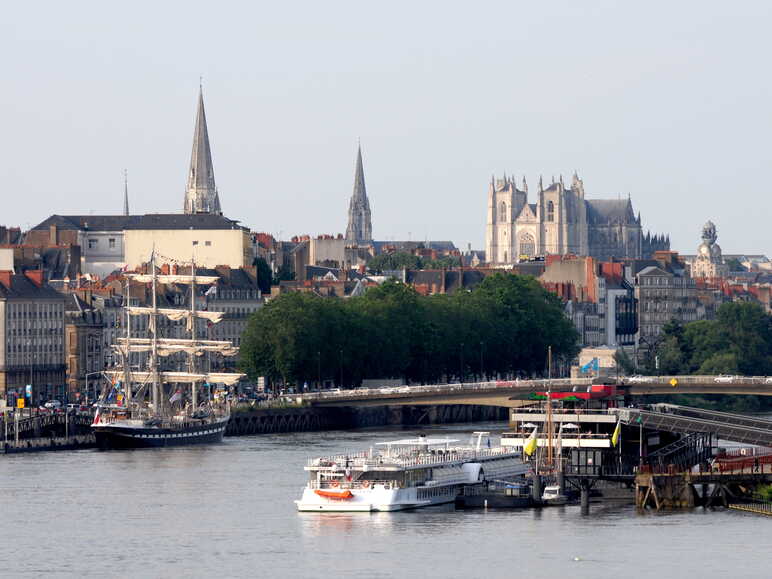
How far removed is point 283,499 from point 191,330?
45.3m

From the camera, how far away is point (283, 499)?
7712 cm

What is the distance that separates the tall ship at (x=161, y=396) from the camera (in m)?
A: 102

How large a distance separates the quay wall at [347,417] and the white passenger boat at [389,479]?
34.6 m

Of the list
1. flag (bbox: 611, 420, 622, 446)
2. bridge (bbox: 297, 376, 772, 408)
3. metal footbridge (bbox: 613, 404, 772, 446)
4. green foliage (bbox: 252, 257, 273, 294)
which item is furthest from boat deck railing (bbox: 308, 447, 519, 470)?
green foliage (bbox: 252, 257, 273, 294)

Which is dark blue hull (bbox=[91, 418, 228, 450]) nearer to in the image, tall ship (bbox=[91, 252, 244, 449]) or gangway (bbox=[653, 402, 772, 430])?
tall ship (bbox=[91, 252, 244, 449])

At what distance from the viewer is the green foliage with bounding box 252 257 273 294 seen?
164 meters

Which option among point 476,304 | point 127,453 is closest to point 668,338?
point 476,304

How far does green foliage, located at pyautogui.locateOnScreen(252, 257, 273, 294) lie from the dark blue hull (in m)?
56.1

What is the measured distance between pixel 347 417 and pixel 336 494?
43876mm

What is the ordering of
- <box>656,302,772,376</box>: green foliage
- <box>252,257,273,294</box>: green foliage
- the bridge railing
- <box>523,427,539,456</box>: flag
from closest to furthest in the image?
<box>523,427,539,456</box>: flag < the bridge railing < <box>656,302,772,376</box>: green foliage < <box>252,257,273,294</box>: green foliage

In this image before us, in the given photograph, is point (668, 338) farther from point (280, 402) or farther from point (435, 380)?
point (280, 402)

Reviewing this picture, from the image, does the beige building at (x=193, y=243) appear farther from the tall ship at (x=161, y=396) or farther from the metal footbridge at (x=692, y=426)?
the metal footbridge at (x=692, y=426)

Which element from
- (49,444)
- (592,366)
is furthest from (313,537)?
(592,366)

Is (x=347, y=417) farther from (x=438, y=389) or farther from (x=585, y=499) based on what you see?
(x=585, y=499)
